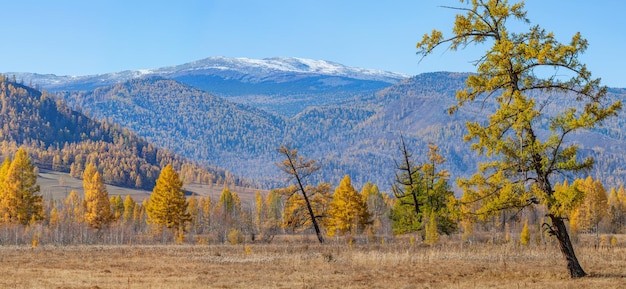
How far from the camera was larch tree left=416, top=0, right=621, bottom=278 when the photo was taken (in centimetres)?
2442

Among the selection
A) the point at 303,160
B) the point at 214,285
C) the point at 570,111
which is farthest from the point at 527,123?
the point at 303,160

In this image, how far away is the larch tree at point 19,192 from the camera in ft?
250

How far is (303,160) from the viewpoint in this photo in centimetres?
6359

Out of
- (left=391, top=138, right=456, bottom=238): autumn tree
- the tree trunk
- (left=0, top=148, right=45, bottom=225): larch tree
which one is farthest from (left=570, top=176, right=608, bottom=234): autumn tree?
the tree trunk

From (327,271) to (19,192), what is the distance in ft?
191

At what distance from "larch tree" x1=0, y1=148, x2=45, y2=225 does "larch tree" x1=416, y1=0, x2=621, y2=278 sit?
63.9 meters

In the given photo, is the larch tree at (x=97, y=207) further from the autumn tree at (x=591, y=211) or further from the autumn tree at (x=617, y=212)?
the autumn tree at (x=617, y=212)

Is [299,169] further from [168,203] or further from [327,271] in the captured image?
[327,271]

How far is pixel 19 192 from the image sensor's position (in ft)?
251

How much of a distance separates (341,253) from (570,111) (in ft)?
67.6

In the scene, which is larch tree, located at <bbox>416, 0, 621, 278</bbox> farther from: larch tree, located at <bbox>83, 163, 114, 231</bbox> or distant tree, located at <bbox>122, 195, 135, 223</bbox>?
distant tree, located at <bbox>122, 195, 135, 223</bbox>

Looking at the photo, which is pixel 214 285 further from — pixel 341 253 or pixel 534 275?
pixel 341 253

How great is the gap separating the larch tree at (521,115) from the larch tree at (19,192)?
63.9 metres

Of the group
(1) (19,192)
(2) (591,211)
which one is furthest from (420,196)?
(2) (591,211)
